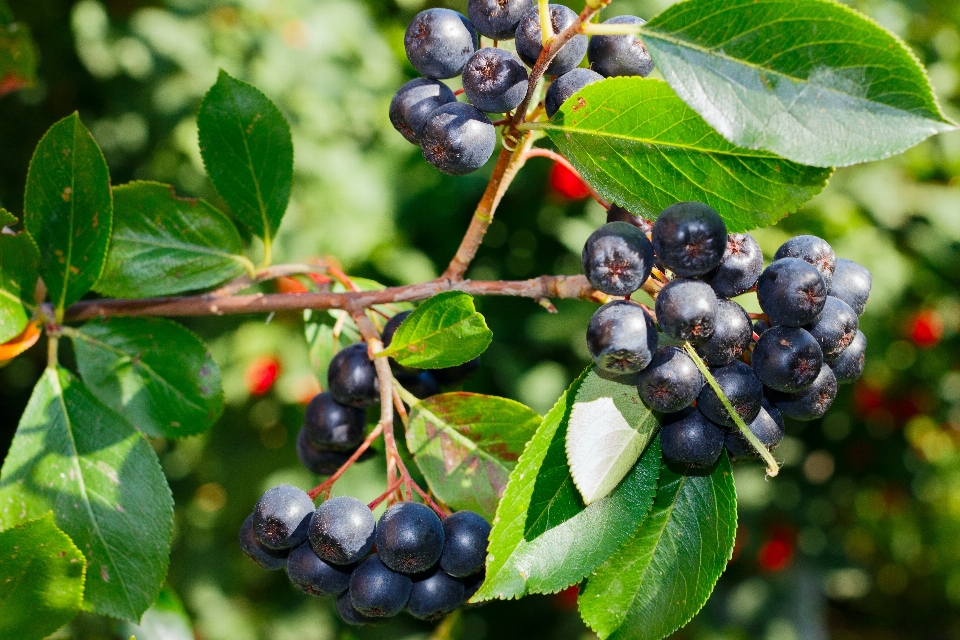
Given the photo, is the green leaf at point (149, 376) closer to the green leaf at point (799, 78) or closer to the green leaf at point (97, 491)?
the green leaf at point (97, 491)

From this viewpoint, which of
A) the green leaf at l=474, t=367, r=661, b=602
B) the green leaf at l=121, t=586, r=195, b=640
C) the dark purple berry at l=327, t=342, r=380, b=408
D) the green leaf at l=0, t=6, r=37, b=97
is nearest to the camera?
the green leaf at l=474, t=367, r=661, b=602

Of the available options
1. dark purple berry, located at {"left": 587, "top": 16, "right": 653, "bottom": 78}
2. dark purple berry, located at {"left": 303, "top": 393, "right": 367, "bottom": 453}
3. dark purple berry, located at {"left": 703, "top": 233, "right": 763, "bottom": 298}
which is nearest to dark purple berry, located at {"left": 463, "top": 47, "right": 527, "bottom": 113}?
dark purple berry, located at {"left": 587, "top": 16, "right": 653, "bottom": 78}

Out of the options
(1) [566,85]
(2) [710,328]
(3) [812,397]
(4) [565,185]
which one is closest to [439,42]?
(1) [566,85]

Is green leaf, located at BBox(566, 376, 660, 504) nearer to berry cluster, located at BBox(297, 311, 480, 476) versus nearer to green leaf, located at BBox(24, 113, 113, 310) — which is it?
berry cluster, located at BBox(297, 311, 480, 476)

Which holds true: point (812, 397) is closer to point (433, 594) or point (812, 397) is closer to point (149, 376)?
point (433, 594)

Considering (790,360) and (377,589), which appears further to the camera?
(377,589)

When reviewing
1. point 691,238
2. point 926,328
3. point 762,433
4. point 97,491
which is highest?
point 691,238

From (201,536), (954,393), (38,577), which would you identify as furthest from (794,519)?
(38,577)
